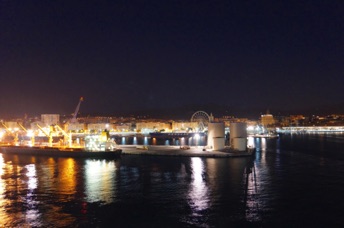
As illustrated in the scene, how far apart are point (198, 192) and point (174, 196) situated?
1163 millimetres

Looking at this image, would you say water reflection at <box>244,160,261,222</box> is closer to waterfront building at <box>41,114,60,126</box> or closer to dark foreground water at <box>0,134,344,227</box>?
dark foreground water at <box>0,134,344,227</box>

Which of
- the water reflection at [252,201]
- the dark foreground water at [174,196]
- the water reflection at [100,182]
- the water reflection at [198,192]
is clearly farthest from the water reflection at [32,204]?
the water reflection at [252,201]

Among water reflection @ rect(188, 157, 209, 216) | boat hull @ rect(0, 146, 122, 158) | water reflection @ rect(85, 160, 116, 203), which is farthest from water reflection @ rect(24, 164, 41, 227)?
boat hull @ rect(0, 146, 122, 158)

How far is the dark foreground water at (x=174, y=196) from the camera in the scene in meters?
11.2

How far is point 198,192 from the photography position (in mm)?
14766

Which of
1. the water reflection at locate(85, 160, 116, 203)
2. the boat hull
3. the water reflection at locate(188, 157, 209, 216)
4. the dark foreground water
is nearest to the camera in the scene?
the dark foreground water

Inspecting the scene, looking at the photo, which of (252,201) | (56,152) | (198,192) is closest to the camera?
(252,201)

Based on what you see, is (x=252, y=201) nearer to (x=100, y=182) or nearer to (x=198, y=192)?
(x=198, y=192)

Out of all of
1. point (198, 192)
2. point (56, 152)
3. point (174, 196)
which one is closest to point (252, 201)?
point (198, 192)

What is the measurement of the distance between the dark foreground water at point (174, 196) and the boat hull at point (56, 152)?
6.35 m

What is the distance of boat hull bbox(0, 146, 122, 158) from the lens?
28.8 m

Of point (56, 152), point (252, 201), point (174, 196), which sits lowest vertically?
point (252, 201)

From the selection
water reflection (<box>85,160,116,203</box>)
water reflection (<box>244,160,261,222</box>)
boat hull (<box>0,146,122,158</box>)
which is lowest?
water reflection (<box>244,160,261,222</box>)

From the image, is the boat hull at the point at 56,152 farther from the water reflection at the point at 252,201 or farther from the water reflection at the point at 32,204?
the water reflection at the point at 252,201
